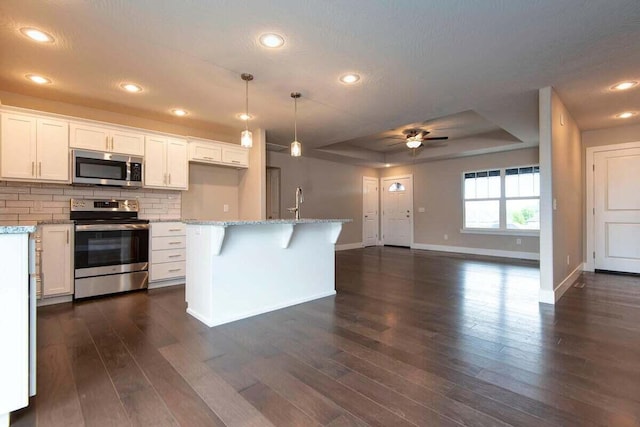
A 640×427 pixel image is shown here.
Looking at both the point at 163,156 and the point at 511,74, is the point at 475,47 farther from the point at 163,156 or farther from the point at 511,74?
the point at 163,156

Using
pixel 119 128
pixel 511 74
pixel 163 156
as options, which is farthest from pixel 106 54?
pixel 511 74

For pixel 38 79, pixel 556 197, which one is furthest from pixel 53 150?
pixel 556 197

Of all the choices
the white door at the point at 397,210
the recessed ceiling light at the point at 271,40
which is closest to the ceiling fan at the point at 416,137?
the white door at the point at 397,210

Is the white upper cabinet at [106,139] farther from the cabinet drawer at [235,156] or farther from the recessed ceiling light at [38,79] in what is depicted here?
the cabinet drawer at [235,156]

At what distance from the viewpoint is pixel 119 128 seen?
12.7 ft

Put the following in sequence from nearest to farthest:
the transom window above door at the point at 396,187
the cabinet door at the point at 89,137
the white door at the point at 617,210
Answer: the cabinet door at the point at 89,137, the white door at the point at 617,210, the transom window above door at the point at 396,187

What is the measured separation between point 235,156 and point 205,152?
489 mm

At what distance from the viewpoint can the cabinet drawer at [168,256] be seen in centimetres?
403

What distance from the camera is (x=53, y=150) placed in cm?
346

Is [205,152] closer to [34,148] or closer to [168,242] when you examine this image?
[168,242]

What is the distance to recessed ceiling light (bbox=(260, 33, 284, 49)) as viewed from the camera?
7.93 feet

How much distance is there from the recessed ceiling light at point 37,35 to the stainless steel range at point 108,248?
1.88m

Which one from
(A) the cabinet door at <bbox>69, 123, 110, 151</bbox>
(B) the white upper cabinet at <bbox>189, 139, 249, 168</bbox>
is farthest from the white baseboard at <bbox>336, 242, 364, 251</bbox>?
(A) the cabinet door at <bbox>69, 123, 110, 151</bbox>

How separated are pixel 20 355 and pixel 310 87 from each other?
10.1 ft
